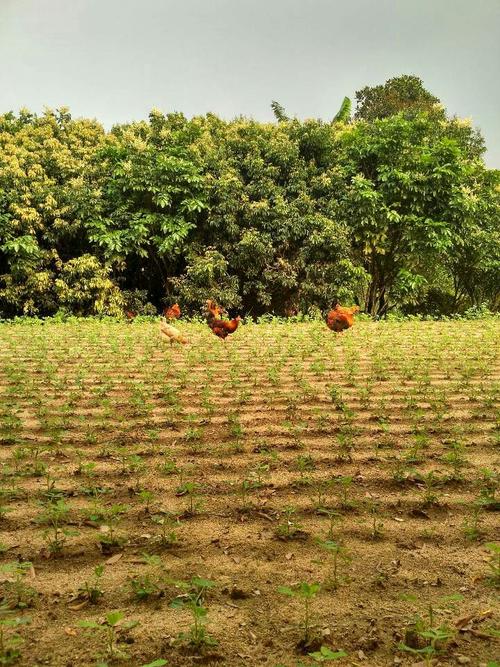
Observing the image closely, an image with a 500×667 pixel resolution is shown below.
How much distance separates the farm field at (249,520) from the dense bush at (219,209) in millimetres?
8006

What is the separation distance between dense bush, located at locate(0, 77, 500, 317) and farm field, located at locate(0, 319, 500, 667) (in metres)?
8.01

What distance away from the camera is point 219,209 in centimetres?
1330

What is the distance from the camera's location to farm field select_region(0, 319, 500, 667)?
1.83 metres

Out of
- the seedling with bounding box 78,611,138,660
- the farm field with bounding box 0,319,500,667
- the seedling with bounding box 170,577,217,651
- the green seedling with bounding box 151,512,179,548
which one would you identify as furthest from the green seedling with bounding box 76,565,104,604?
the green seedling with bounding box 151,512,179,548

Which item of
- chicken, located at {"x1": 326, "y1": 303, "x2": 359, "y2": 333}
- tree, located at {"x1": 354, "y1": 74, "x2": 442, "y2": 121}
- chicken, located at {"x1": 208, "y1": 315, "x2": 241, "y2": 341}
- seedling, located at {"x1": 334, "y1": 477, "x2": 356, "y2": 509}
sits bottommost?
seedling, located at {"x1": 334, "y1": 477, "x2": 356, "y2": 509}

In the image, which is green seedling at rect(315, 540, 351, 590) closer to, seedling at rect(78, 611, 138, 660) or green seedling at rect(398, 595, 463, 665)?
green seedling at rect(398, 595, 463, 665)

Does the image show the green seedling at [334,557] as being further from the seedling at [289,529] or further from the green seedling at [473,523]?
the green seedling at [473,523]

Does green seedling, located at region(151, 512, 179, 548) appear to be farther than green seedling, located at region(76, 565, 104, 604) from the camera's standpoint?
Yes

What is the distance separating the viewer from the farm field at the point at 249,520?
183cm

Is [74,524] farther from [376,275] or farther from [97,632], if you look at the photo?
[376,275]

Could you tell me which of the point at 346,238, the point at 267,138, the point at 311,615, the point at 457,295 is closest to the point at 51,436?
the point at 311,615

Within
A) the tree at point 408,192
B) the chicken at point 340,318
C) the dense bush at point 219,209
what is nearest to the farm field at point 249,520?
the chicken at point 340,318

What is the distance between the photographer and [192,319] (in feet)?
41.1

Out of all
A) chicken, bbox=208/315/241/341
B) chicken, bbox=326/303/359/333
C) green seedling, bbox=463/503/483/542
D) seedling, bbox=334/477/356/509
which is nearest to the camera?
green seedling, bbox=463/503/483/542
